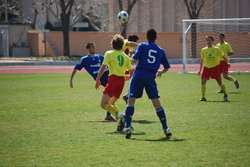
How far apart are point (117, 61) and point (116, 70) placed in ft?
0.73

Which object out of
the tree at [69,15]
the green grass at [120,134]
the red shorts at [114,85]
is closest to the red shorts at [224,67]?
the green grass at [120,134]

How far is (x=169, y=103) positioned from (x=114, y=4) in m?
42.4

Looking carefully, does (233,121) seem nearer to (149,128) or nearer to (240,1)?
(149,128)

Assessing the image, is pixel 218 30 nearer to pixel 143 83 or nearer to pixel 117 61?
pixel 117 61

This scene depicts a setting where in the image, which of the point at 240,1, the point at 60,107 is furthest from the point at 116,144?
the point at 240,1

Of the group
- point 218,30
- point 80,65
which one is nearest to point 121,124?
point 80,65

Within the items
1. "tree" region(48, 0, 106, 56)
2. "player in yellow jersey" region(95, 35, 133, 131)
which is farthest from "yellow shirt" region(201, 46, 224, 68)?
"tree" region(48, 0, 106, 56)

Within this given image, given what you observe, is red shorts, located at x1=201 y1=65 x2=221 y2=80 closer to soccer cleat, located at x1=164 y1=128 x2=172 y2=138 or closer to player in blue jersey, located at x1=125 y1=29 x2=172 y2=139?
player in blue jersey, located at x1=125 y1=29 x2=172 y2=139

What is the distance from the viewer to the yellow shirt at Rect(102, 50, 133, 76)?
403 inches

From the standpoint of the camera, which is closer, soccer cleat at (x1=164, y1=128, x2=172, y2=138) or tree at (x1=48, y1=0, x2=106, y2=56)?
soccer cleat at (x1=164, y1=128, x2=172, y2=138)

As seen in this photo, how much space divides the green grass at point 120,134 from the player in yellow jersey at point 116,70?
16.6 inches

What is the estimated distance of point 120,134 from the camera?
9977 mm

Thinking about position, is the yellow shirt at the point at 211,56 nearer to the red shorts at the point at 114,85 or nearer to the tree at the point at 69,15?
the red shorts at the point at 114,85

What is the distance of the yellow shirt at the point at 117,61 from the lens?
10234mm
